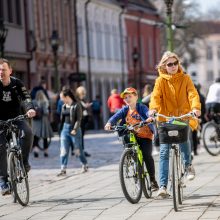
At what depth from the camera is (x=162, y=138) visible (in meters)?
12.0

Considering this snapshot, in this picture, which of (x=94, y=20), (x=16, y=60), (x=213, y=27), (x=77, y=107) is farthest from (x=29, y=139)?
(x=213, y=27)

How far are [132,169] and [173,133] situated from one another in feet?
3.11

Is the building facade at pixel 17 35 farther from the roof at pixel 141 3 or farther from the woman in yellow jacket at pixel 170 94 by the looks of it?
the woman in yellow jacket at pixel 170 94

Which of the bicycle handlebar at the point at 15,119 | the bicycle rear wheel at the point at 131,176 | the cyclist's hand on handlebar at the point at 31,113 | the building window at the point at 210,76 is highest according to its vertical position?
the building window at the point at 210,76

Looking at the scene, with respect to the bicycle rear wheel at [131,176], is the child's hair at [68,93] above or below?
above

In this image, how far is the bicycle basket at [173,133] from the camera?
1191 centimetres

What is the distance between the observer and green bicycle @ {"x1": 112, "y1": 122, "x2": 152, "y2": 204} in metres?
12.4

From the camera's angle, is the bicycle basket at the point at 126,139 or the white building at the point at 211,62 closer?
the bicycle basket at the point at 126,139

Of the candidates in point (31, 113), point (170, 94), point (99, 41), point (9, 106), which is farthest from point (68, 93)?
point (99, 41)

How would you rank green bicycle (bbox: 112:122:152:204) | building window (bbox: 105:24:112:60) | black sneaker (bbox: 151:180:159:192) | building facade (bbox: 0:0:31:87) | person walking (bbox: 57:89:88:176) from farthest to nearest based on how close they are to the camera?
building window (bbox: 105:24:112:60), building facade (bbox: 0:0:31:87), person walking (bbox: 57:89:88:176), black sneaker (bbox: 151:180:159:192), green bicycle (bbox: 112:122:152:204)

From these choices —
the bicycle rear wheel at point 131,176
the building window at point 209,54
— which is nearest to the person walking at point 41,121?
the bicycle rear wheel at point 131,176

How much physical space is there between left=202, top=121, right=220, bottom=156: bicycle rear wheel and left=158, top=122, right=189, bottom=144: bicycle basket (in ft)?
32.8

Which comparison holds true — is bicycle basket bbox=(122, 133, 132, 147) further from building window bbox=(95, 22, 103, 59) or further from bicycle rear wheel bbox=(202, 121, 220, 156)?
building window bbox=(95, 22, 103, 59)

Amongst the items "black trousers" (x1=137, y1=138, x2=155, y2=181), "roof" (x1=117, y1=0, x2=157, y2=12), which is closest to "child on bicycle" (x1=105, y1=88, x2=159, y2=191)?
"black trousers" (x1=137, y1=138, x2=155, y2=181)
